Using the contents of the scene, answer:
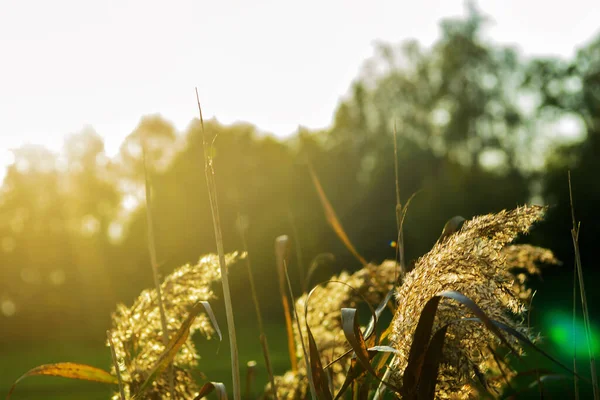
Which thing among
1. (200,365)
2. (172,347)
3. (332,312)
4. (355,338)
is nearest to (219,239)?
(172,347)

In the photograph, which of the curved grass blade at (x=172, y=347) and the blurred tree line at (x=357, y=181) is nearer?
the curved grass blade at (x=172, y=347)

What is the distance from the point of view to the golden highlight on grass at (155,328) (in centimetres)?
208

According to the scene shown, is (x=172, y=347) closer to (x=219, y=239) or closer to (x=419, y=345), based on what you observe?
(x=219, y=239)

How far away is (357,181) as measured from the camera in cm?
3278

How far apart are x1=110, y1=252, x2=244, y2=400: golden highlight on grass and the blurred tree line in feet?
80.6

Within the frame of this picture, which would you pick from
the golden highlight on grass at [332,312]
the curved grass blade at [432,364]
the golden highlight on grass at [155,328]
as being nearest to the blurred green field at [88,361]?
the golden highlight on grass at [155,328]

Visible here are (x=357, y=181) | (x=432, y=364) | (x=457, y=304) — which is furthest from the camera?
(x=357, y=181)

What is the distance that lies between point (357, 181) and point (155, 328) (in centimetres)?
3088

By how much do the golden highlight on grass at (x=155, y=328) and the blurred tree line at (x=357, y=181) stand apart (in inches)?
968

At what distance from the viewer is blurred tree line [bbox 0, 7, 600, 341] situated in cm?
2906

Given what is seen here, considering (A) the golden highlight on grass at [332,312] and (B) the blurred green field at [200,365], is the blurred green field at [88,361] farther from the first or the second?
(A) the golden highlight on grass at [332,312]

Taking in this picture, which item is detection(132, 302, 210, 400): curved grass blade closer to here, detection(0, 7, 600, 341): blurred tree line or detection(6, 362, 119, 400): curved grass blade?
detection(6, 362, 119, 400): curved grass blade

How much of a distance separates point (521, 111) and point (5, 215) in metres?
30.2

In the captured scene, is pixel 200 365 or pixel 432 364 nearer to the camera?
pixel 432 364
